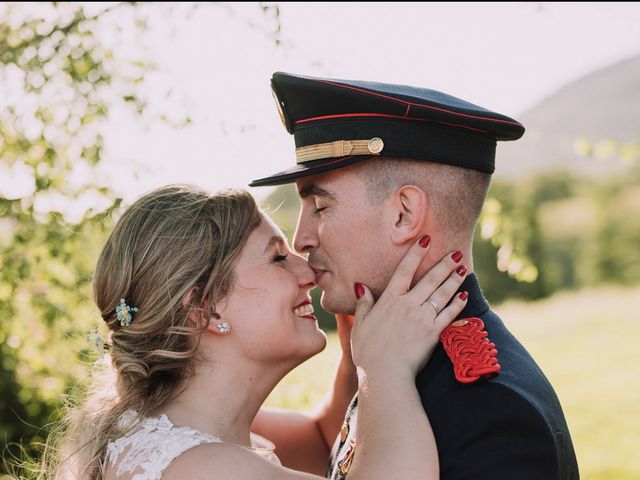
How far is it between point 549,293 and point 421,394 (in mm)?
26141

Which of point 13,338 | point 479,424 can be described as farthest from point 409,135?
point 13,338

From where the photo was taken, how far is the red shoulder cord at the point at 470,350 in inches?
88.3

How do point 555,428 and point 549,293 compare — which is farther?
point 549,293

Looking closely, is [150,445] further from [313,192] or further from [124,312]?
[313,192]

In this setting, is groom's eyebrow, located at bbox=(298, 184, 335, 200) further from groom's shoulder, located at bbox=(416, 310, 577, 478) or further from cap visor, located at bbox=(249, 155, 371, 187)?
groom's shoulder, located at bbox=(416, 310, 577, 478)

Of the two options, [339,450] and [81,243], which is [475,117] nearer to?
[339,450]

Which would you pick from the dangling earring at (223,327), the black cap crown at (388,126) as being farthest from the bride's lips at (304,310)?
the black cap crown at (388,126)

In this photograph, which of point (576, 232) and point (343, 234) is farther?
point (576, 232)

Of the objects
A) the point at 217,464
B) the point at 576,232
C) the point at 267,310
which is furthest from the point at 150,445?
the point at 576,232

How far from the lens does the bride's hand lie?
237cm

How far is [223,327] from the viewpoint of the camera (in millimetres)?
2768

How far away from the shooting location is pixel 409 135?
8.27 ft

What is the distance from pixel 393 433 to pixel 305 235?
77 centimetres

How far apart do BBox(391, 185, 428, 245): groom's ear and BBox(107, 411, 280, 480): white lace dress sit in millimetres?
836
